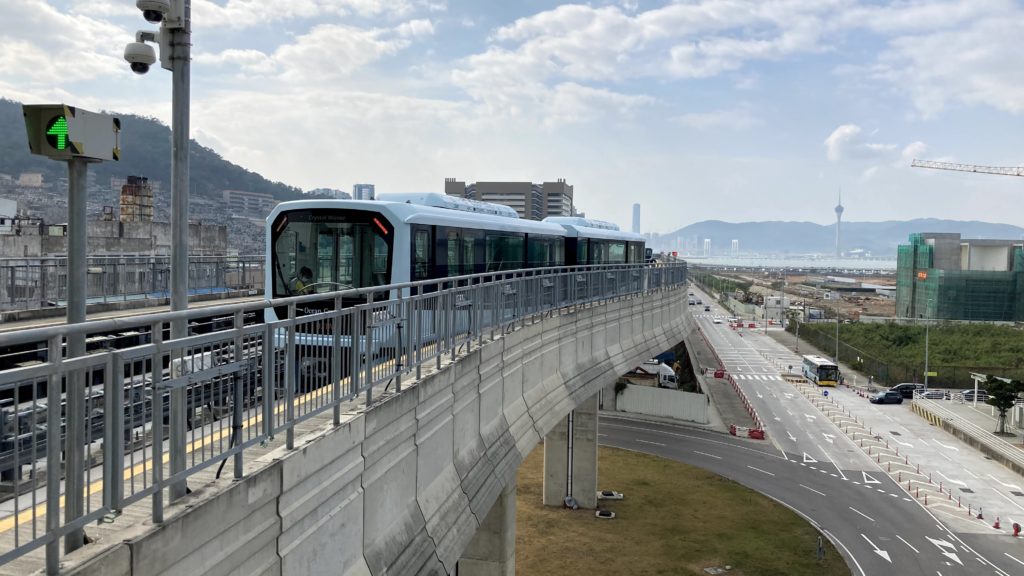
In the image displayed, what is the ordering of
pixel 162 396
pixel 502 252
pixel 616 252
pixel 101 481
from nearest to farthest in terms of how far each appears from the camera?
pixel 162 396 → pixel 101 481 → pixel 502 252 → pixel 616 252

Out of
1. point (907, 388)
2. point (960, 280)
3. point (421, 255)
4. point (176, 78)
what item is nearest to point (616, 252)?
point (421, 255)

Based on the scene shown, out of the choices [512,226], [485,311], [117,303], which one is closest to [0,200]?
[117,303]

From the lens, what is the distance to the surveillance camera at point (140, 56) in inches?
224

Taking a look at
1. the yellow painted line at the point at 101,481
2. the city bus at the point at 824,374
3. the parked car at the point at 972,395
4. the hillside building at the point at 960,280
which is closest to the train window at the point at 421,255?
the yellow painted line at the point at 101,481

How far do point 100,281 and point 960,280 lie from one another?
112767 mm

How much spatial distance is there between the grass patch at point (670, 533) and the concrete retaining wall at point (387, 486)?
13.2m

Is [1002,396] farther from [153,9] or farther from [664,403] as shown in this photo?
[153,9]

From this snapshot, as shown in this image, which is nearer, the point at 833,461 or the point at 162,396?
the point at 162,396

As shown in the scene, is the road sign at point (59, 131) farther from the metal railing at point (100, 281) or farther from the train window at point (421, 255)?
the metal railing at point (100, 281)

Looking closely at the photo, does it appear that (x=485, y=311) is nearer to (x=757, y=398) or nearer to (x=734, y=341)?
(x=757, y=398)

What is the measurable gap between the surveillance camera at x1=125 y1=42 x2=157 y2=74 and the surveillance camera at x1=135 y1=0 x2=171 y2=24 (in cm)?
25

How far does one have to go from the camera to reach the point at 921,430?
155 feet

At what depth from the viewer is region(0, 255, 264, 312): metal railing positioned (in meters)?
17.7

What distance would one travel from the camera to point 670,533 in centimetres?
2953
